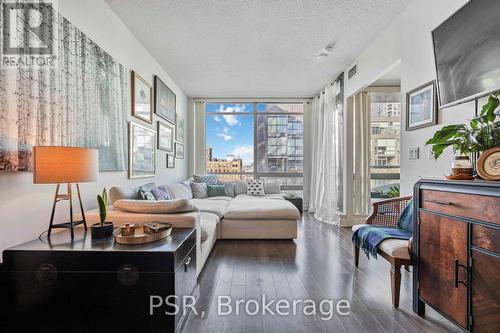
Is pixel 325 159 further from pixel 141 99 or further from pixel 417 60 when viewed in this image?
pixel 141 99

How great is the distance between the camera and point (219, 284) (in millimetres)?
2240

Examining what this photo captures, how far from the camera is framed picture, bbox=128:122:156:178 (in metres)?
3.13

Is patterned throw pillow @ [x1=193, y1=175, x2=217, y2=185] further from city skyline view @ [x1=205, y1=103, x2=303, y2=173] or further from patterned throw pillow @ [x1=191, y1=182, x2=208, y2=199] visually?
city skyline view @ [x1=205, y1=103, x2=303, y2=173]

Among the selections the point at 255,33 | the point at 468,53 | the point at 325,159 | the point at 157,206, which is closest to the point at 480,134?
the point at 468,53

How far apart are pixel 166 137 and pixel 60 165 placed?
3.09 metres

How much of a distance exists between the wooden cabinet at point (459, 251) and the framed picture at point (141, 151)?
295 centimetres

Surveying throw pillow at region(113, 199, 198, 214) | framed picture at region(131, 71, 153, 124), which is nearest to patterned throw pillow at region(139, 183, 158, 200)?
throw pillow at region(113, 199, 198, 214)

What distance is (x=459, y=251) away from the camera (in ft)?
4.84

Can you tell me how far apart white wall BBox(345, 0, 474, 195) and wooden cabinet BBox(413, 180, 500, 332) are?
2.21 feet

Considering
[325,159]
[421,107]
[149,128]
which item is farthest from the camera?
[325,159]

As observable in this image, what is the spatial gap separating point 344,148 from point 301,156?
1922 millimetres

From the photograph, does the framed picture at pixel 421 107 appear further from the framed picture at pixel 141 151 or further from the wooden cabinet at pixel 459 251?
the framed picture at pixel 141 151

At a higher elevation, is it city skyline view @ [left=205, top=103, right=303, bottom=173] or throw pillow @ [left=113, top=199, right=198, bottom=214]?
city skyline view @ [left=205, top=103, right=303, bottom=173]

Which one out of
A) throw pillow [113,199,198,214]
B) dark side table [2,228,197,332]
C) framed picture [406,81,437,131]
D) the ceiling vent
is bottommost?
dark side table [2,228,197,332]
